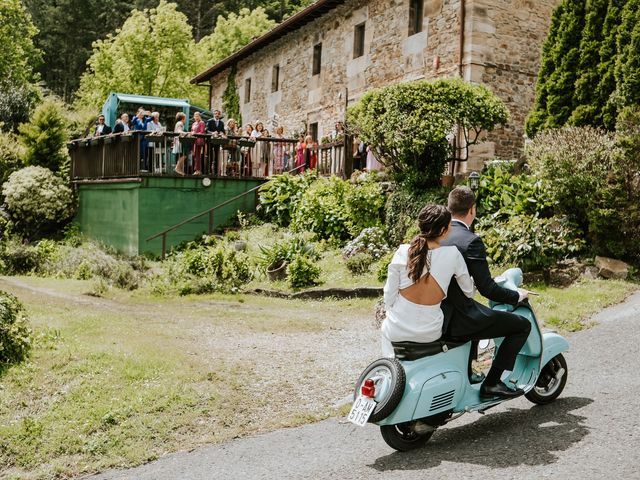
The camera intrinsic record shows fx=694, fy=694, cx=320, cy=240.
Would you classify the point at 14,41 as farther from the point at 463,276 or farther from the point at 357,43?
the point at 463,276

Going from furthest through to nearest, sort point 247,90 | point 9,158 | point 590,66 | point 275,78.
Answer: point 247,90, point 275,78, point 9,158, point 590,66

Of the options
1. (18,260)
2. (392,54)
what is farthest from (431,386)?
(392,54)

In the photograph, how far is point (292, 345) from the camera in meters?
8.49

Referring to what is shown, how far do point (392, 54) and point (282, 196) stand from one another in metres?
5.39

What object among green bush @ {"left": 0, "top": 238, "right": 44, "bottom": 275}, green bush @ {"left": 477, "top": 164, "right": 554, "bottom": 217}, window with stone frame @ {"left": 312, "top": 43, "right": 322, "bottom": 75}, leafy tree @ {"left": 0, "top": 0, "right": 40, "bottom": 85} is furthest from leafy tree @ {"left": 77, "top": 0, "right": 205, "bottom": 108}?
green bush @ {"left": 477, "top": 164, "right": 554, "bottom": 217}

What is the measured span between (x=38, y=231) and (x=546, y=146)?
15711 mm

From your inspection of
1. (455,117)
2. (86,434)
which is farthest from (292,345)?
(455,117)

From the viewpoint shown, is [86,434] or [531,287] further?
[531,287]

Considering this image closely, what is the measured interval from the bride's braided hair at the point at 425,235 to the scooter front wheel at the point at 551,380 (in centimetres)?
157

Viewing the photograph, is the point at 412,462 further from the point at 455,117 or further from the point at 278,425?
the point at 455,117

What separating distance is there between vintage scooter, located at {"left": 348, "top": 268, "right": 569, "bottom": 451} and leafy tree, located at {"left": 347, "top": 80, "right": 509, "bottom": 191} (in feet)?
27.3

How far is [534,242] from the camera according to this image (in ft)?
34.7

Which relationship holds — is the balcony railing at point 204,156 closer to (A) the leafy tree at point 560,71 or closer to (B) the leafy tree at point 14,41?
(A) the leafy tree at point 560,71

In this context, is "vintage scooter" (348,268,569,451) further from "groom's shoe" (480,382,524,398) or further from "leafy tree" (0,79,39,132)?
"leafy tree" (0,79,39,132)
